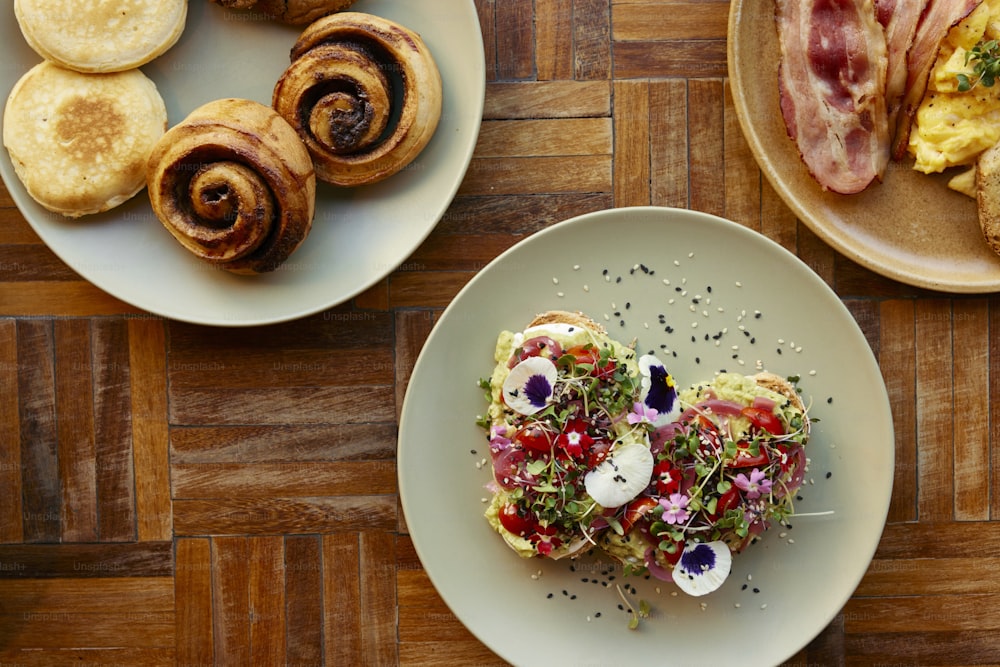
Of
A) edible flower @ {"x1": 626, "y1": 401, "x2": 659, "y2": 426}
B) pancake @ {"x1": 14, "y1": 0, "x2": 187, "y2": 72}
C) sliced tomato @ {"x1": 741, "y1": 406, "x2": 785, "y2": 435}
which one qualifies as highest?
pancake @ {"x1": 14, "y1": 0, "x2": 187, "y2": 72}

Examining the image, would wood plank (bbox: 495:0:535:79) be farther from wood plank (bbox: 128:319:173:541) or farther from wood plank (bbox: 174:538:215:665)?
wood plank (bbox: 174:538:215:665)

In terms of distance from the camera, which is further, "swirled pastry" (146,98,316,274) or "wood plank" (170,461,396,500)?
"wood plank" (170,461,396,500)

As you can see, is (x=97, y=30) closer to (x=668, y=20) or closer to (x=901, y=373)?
(x=668, y=20)

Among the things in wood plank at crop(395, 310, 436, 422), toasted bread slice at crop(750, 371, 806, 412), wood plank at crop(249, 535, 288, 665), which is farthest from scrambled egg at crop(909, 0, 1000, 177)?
wood plank at crop(249, 535, 288, 665)

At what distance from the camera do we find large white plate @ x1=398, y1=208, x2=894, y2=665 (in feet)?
6.15

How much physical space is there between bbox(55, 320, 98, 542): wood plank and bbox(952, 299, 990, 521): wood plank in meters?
2.33

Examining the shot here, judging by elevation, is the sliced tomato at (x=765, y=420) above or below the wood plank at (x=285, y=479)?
above

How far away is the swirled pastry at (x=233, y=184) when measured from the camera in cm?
171

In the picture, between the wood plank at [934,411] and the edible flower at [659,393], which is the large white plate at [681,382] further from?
the wood plank at [934,411]

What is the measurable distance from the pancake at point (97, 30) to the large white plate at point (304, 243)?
0.34ft

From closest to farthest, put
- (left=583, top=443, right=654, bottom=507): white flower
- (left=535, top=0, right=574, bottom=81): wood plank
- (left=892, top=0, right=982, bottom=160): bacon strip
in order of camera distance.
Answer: (left=583, top=443, right=654, bottom=507): white flower
(left=892, top=0, right=982, bottom=160): bacon strip
(left=535, top=0, right=574, bottom=81): wood plank

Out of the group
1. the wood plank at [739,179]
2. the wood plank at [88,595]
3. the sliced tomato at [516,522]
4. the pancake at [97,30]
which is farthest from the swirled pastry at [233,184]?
the wood plank at [739,179]

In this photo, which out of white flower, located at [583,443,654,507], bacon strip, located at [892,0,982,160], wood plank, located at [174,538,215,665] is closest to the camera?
white flower, located at [583,443,654,507]

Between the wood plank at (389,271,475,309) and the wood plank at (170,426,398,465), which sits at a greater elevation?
the wood plank at (389,271,475,309)
